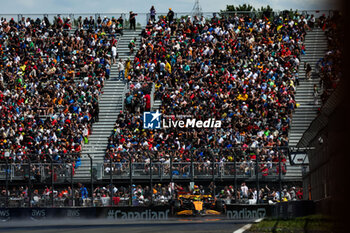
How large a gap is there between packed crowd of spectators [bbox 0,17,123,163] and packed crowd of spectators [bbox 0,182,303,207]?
20.1ft

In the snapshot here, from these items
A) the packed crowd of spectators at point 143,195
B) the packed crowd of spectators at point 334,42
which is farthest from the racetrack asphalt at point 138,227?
the packed crowd of spectators at point 334,42

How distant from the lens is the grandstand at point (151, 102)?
99.9 ft

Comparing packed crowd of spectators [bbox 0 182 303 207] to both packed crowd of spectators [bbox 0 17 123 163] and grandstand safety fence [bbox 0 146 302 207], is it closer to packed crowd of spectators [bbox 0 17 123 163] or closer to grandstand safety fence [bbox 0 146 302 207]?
grandstand safety fence [bbox 0 146 302 207]

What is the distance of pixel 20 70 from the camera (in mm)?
43969

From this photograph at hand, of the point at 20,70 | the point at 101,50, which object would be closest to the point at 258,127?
the point at 101,50

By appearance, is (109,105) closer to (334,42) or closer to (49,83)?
(49,83)

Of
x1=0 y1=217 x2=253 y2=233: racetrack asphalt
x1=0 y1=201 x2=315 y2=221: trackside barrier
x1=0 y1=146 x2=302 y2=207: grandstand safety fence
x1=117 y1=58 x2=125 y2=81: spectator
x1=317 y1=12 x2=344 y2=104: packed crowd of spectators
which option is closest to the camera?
x1=317 y1=12 x2=344 y2=104: packed crowd of spectators

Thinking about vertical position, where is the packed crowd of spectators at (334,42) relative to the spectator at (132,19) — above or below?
below

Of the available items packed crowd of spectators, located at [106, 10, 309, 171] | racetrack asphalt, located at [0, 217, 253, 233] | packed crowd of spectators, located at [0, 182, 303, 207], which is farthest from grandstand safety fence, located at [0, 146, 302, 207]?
racetrack asphalt, located at [0, 217, 253, 233]

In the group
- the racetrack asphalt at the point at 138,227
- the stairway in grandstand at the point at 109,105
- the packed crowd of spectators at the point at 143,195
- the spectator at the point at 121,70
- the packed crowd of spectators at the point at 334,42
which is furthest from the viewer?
the spectator at the point at 121,70

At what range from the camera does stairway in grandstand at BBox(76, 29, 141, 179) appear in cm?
3825

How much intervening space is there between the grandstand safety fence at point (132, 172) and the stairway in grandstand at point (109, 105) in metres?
4.62

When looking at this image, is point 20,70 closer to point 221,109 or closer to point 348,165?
point 221,109

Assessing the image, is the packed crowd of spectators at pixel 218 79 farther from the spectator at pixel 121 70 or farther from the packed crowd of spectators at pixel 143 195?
the packed crowd of spectators at pixel 143 195
